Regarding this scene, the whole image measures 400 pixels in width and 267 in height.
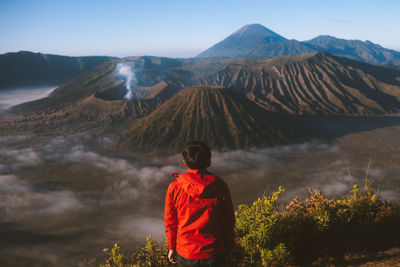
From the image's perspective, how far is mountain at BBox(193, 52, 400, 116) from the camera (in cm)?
6625

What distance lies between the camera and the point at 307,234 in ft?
19.8

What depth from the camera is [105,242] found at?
1967 centimetres

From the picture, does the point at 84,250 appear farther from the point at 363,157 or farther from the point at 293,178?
the point at 363,157

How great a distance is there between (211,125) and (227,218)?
139 feet

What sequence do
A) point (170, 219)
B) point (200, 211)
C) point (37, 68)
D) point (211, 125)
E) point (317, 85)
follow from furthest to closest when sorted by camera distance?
point (37, 68) < point (317, 85) < point (211, 125) < point (170, 219) < point (200, 211)

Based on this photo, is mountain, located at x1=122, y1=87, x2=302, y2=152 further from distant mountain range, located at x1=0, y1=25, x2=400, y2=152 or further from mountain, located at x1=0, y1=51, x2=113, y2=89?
mountain, located at x1=0, y1=51, x2=113, y2=89

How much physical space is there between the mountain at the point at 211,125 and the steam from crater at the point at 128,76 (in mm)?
29981

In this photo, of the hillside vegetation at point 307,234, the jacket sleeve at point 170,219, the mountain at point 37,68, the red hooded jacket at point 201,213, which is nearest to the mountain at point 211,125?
the hillside vegetation at point 307,234

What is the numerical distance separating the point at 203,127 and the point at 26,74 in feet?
450

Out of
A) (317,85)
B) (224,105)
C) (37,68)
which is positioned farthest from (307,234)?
(37,68)

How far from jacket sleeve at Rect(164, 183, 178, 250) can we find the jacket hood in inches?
9.6

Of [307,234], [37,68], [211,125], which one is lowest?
[211,125]

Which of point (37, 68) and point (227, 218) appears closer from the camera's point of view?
point (227, 218)

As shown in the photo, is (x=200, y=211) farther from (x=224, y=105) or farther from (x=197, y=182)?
(x=224, y=105)
